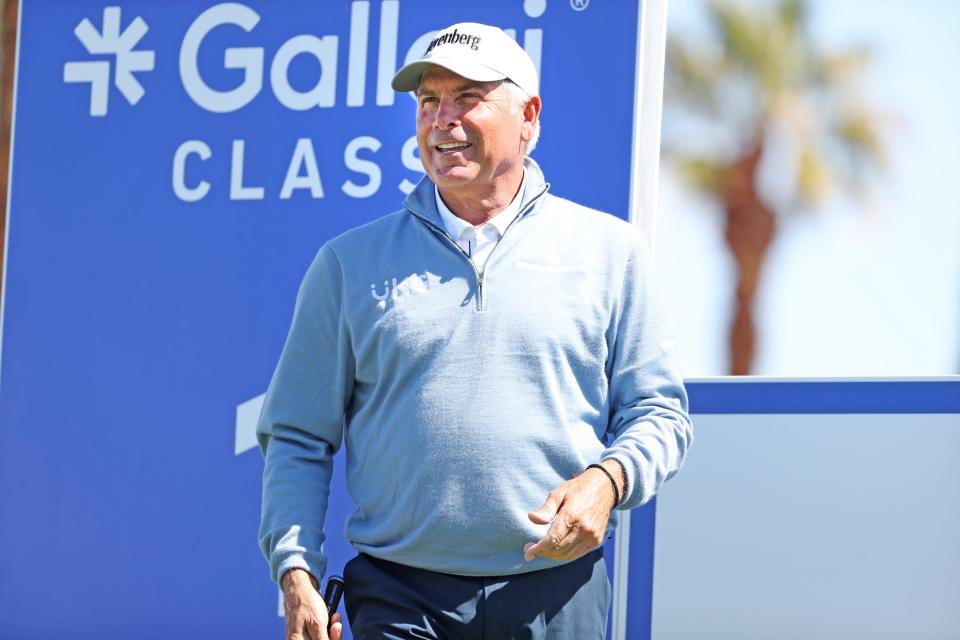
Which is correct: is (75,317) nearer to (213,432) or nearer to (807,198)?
(213,432)

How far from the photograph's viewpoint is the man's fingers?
2.50 m

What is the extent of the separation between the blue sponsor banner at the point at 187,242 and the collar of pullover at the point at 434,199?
0.97 metres

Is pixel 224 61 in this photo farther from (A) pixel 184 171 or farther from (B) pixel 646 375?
(B) pixel 646 375

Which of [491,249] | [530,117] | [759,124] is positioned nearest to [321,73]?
[530,117]

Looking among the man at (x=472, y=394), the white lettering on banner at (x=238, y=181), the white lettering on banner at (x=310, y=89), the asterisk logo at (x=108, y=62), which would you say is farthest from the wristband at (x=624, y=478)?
the asterisk logo at (x=108, y=62)

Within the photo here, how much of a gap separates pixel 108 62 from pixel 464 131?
1.81m

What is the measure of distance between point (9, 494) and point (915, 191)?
12.2 meters

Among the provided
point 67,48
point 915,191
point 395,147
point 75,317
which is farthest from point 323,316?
point 915,191

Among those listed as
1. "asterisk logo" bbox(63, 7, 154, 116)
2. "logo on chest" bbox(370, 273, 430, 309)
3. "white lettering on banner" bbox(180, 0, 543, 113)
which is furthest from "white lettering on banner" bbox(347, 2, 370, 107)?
"logo on chest" bbox(370, 273, 430, 309)

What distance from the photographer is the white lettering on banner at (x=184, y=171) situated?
14.0 ft

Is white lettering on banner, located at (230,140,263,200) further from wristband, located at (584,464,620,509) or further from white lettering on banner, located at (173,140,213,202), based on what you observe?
wristband, located at (584,464,620,509)

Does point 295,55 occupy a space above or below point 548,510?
above

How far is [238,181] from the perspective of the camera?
13.9 feet

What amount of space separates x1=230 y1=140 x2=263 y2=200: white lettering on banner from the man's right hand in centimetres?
167
